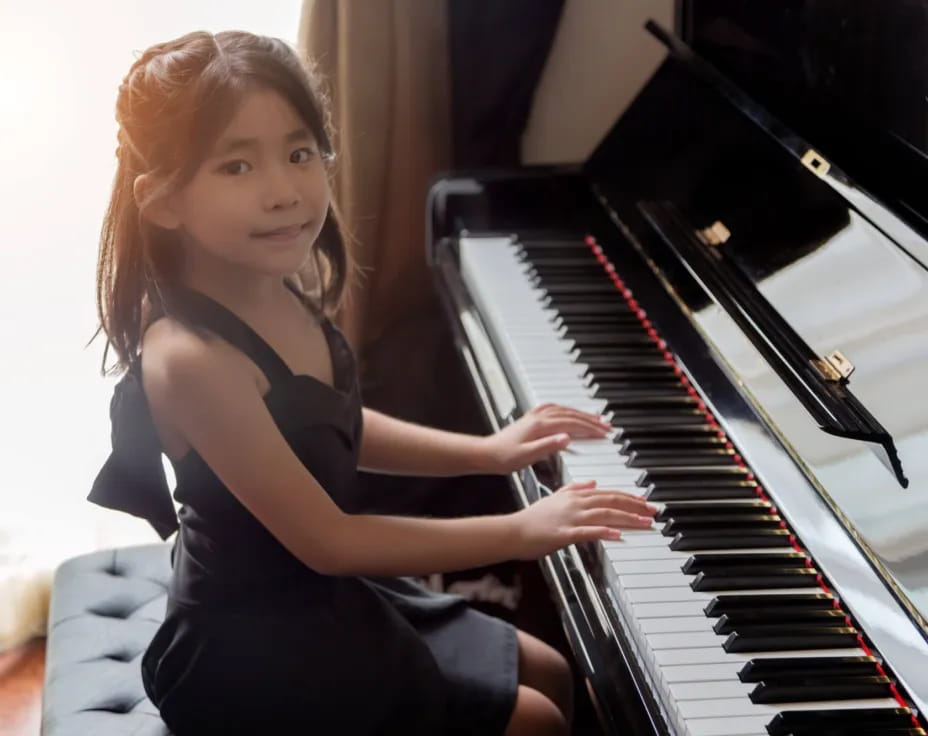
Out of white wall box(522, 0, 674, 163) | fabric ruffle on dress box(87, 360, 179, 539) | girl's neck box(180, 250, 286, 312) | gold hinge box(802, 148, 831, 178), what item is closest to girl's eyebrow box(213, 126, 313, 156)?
girl's neck box(180, 250, 286, 312)

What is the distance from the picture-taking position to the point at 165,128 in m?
1.18

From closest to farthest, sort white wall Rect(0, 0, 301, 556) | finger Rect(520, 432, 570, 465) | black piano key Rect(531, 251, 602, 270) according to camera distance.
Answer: finger Rect(520, 432, 570, 465) → black piano key Rect(531, 251, 602, 270) → white wall Rect(0, 0, 301, 556)

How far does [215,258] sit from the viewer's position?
1.28 m

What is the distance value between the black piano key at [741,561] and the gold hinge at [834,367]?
196mm

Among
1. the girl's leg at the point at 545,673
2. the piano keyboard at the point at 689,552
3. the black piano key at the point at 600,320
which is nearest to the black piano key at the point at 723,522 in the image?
the piano keyboard at the point at 689,552

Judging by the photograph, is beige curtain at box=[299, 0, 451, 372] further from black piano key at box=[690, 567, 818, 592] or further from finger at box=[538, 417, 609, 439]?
black piano key at box=[690, 567, 818, 592]

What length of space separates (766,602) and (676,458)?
0.85 ft

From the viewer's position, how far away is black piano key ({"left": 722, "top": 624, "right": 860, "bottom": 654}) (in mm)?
1030

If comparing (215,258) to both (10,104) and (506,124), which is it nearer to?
(10,104)

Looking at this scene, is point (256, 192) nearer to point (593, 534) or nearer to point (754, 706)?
point (593, 534)

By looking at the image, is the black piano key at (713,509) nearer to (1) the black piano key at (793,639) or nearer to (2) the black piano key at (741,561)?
(2) the black piano key at (741,561)

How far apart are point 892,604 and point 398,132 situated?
141cm

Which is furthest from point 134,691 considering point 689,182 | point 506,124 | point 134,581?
point 506,124

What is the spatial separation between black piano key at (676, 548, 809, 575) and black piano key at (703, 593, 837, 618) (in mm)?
47
